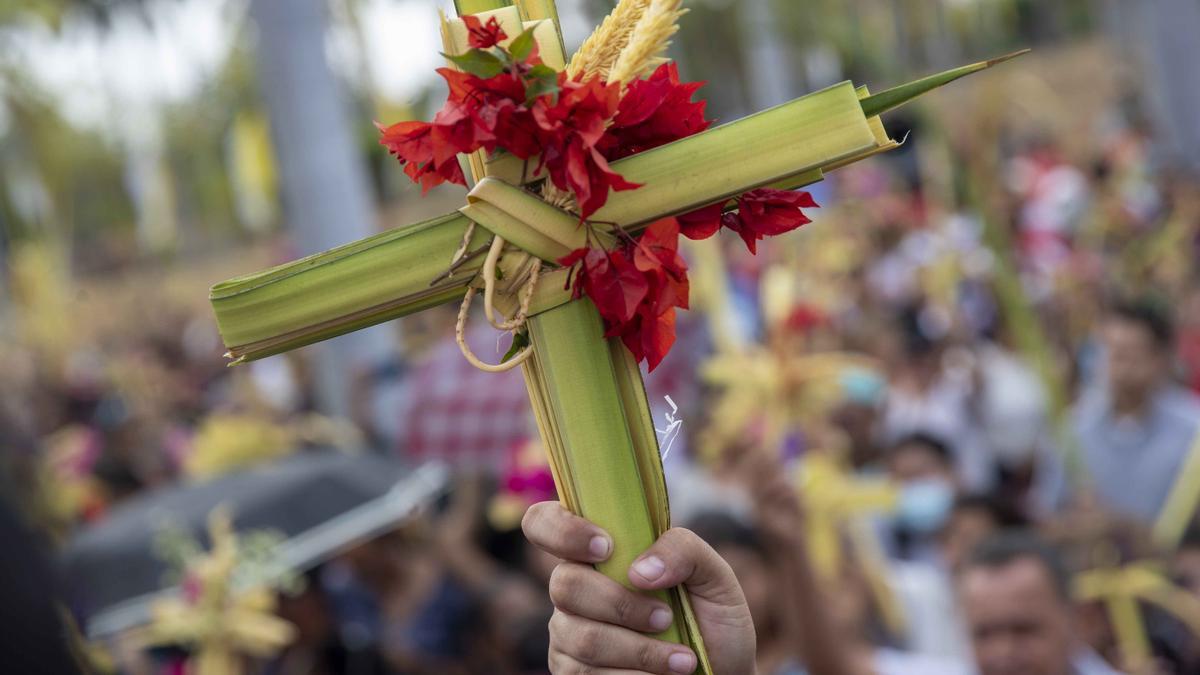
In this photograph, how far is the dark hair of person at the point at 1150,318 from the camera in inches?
192

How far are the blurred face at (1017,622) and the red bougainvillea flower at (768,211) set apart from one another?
93.2 inches

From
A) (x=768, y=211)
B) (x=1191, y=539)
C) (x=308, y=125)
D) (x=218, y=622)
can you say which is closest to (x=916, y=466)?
(x=1191, y=539)

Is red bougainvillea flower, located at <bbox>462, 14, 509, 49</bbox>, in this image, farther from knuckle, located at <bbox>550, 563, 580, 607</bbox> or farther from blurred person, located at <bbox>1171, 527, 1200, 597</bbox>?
blurred person, located at <bbox>1171, 527, 1200, 597</bbox>

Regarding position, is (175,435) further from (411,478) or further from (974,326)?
(974,326)

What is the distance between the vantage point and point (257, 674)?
371cm

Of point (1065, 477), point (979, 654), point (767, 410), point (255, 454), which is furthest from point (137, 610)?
point (1065, 477)

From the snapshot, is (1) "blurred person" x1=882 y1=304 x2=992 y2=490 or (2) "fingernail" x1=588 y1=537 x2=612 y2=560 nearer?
(2) "fingernail" x1=588 y1=537 x2=612 y2=560

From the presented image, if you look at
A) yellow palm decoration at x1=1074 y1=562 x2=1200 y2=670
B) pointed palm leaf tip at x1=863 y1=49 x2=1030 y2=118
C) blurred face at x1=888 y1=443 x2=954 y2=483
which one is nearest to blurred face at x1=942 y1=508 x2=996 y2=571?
blurred face at x1=888 y1=443 x2=954 y2=483

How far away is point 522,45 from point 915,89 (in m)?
0.38

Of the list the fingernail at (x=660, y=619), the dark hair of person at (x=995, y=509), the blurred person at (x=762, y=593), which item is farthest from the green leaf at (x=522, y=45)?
the dark hair of person at (x=995, y=509)

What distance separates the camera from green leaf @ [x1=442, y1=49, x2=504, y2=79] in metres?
1.17

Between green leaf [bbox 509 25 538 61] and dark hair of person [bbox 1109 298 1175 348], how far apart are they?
168 inches

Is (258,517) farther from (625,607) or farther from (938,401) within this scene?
(938,401)

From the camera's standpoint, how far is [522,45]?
118 cm
